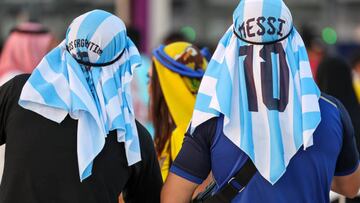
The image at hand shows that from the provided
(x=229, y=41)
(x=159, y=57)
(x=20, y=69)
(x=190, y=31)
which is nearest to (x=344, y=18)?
(x=190, y=31)

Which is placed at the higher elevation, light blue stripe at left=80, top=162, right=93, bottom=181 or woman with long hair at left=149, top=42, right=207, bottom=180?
light blue stripe at left=80, top=162, right=93, bottom=181

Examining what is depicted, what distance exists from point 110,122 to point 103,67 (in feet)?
0.72

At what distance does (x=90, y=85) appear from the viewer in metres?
2.96

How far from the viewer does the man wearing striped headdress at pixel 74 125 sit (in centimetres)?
283

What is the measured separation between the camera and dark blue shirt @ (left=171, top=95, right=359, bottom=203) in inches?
108

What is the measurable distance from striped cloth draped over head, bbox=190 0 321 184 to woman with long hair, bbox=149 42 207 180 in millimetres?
945

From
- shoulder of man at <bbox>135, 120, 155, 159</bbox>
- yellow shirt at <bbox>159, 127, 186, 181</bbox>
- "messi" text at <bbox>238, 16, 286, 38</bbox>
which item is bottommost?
yellow shirt at <bbox>159, 127, 186, 181</bbox>

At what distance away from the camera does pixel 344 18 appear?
12664 millimetres

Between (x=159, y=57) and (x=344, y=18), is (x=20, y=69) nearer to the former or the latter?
(x=159, y=57)

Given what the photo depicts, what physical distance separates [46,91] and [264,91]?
80 centimetres

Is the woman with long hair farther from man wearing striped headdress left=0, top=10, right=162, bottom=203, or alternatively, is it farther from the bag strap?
the bag strap

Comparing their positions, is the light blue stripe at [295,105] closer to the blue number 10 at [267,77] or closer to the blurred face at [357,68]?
the blue number 10 at [267,77]

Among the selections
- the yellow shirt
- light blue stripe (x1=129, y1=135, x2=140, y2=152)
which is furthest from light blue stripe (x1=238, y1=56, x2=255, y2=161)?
the yellow shirt

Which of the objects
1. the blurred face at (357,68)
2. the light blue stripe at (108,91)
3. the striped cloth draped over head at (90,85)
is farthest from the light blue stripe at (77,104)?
the blurred face at (357,68)
